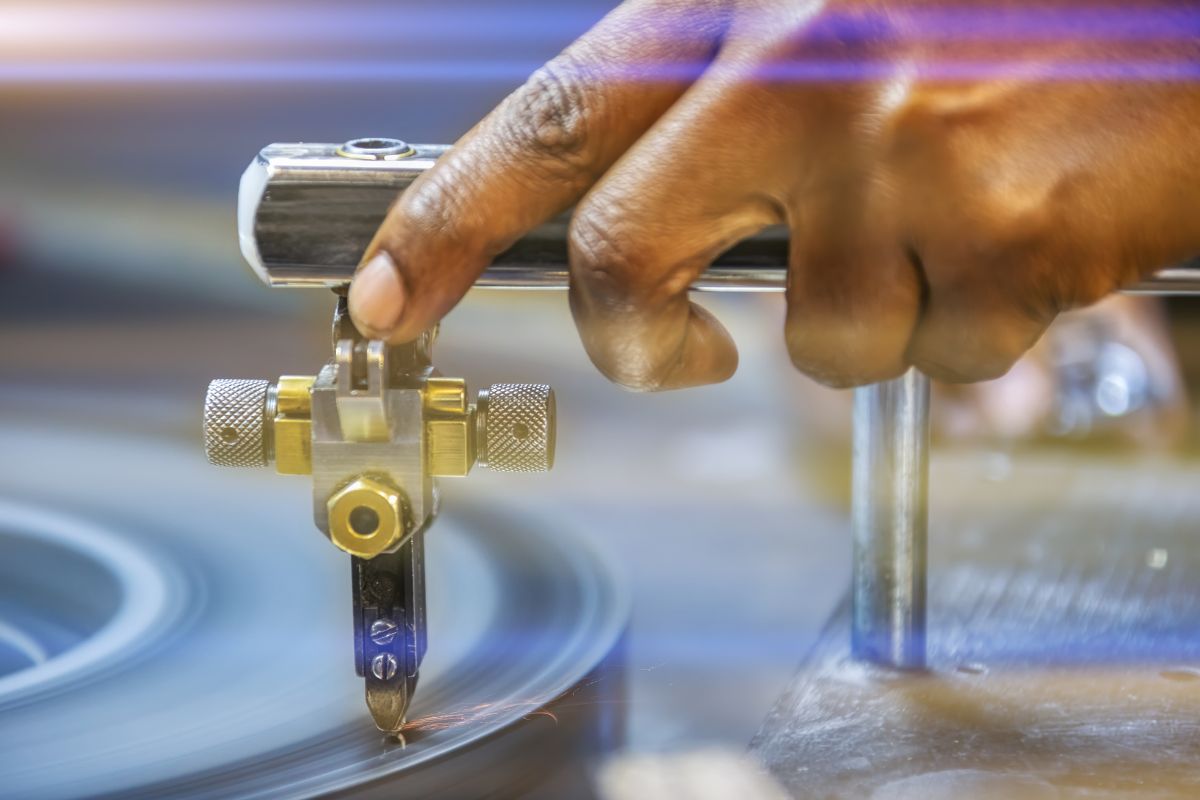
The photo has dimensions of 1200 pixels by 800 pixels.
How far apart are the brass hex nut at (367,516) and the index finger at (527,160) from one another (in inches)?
2.4

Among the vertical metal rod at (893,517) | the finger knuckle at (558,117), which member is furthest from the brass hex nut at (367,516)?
the vertical metal rod at (893,517)

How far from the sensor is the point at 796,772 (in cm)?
59

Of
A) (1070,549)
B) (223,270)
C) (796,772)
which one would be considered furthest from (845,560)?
(223,270)

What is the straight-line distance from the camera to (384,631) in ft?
1.99

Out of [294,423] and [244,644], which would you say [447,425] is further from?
[244,644]

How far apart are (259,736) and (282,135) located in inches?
82.5

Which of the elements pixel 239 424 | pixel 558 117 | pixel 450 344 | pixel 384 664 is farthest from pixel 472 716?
pixel 450 344

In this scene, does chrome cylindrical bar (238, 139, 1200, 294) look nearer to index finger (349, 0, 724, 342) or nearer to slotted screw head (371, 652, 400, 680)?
index finger (349, 0, 724, 342)

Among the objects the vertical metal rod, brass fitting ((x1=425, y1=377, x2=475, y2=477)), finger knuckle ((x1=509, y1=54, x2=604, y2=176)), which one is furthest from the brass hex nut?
the vertical metal rod

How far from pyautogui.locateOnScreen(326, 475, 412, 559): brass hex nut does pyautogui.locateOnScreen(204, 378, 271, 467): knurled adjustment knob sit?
57mm

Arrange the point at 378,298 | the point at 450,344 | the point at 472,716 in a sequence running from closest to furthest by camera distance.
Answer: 1. the point at 378,298
2. the point at 472,716
3. the point at 450,344

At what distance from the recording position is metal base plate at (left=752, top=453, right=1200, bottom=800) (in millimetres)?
589

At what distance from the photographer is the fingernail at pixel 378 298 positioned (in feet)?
1.79

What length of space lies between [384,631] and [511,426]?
10 cm
